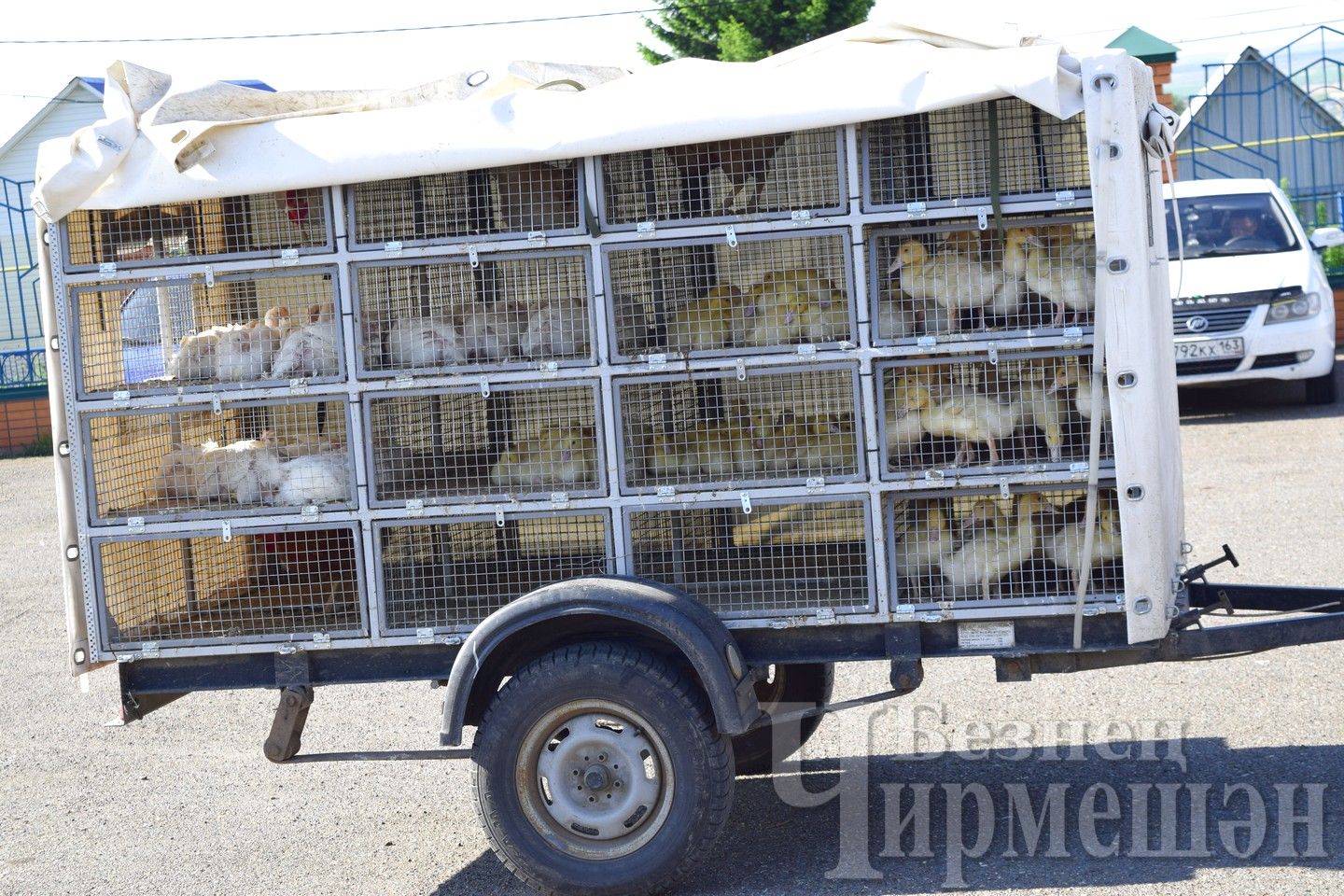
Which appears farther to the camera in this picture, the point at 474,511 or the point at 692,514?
the point at 692,514

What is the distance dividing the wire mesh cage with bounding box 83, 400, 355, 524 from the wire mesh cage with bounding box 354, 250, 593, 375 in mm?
307

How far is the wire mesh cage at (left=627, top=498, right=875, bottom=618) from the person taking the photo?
465 centimetres

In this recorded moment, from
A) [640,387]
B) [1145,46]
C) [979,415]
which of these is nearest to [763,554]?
[640,387]

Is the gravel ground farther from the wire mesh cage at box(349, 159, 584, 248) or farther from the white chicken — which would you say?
the wire mesh cage at box(349, 159, 584, 248)

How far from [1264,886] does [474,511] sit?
2.66 m

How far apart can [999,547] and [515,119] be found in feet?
6.76

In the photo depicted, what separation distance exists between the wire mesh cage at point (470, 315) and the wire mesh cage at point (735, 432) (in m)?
0.33

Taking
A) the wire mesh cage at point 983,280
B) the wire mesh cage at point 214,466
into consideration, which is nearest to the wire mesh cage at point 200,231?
the wire mesh cage at point 214,466

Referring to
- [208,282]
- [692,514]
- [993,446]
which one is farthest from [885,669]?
[208,282]

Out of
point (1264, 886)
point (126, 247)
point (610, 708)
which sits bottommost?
point (1264, 886)

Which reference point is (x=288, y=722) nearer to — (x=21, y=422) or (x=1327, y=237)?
(x=1327, y=237)

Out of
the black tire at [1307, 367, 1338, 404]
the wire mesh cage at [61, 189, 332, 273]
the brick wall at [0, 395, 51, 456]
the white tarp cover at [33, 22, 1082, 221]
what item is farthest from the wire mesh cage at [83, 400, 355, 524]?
the brick wall at [0, 395, 51, 456]

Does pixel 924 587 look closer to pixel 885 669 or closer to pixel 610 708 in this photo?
pixel 610 708

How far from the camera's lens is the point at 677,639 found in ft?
14.3
